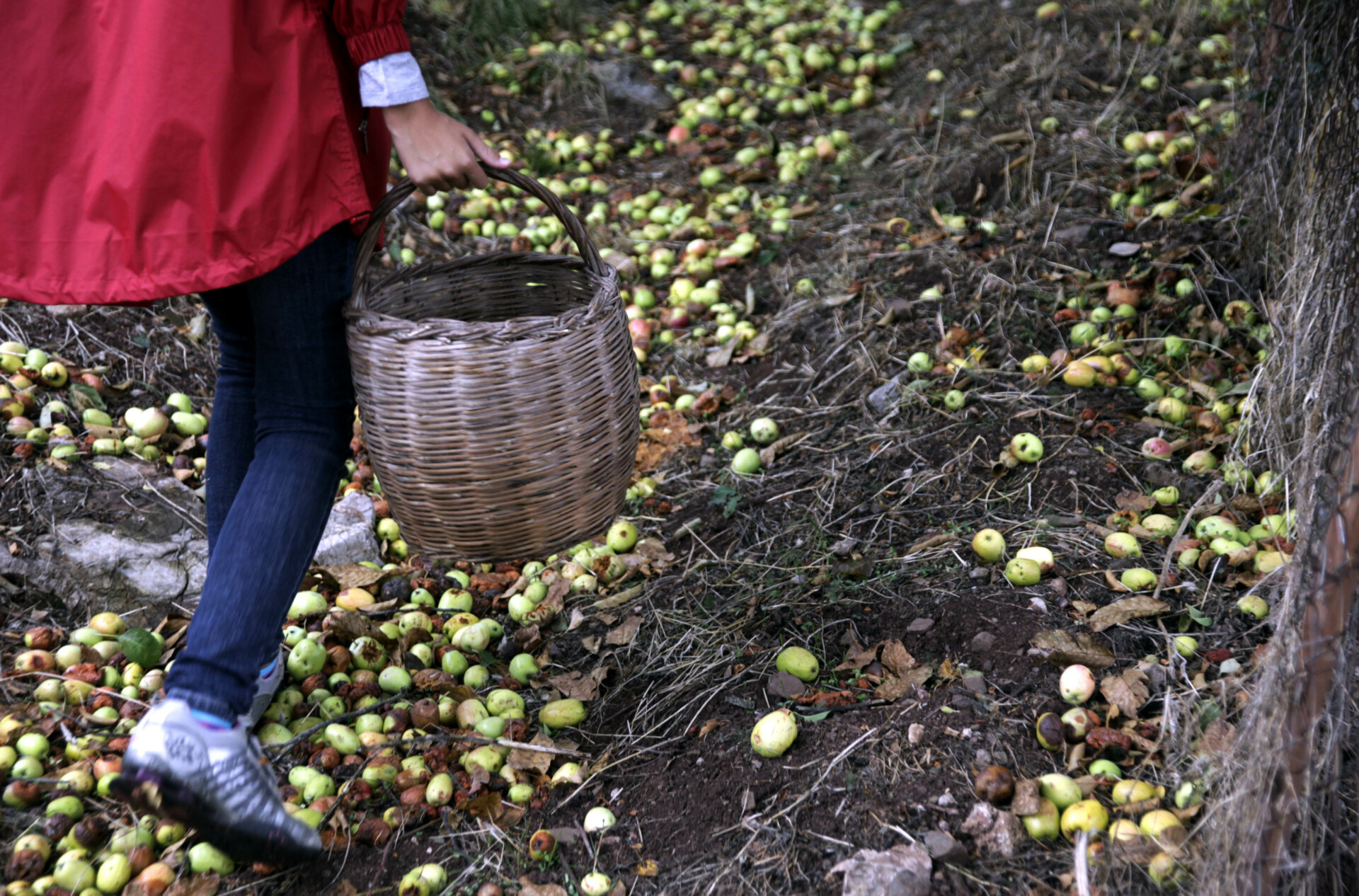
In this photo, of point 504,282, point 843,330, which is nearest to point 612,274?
point 504,282

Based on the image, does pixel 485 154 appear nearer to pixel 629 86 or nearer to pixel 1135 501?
pixel 1135 501

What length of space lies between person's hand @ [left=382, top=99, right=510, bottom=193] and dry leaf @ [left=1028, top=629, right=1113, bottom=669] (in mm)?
1476

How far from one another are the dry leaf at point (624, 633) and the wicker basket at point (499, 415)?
0.57 m

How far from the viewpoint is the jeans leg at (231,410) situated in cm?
193

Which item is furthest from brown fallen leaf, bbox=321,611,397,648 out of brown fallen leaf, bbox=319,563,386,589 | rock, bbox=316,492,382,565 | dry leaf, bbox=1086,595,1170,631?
dry leaf, bbox=1086,595,1170,631

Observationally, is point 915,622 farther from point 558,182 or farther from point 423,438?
point 558,182

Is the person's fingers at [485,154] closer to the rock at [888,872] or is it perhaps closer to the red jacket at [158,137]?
the red jacket at [158,137]

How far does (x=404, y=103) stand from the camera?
1665 mm

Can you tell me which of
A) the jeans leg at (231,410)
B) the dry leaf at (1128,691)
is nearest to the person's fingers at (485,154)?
the jeans leg at (231,410)

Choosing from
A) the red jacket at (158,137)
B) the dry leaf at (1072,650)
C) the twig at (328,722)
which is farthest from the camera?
the twig at (328,722)

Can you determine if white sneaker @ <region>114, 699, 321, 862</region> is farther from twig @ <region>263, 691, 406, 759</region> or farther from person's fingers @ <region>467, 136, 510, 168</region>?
person's fingers @ <region>467, 136, 510, 168</region>

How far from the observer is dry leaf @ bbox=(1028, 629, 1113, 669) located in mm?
2041

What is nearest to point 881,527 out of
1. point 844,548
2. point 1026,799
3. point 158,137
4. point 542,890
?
point 844,548

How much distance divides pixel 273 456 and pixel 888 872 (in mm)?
1285
